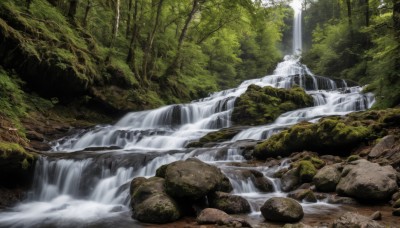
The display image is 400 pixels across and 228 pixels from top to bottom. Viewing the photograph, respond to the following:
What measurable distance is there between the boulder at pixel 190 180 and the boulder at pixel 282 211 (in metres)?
1.10

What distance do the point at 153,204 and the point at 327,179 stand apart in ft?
12.3

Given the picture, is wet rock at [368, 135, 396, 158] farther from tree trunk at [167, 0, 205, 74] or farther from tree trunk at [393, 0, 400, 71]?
tree trunk at [167, 0, 205, 74]

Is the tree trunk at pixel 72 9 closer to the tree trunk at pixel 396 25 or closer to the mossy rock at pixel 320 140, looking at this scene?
the mossy rock at pixel 320 140

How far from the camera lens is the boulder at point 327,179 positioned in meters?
7.16

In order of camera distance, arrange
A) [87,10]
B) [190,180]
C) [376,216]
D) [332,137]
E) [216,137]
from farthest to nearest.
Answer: [87,10] < [216,137] < [332,137] < [190,180] < [376,216]

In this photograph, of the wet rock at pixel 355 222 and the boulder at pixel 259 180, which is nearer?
the wet rock at pixel 355 222

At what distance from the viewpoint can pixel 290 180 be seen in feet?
25.6

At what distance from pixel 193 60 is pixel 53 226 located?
1838 cm

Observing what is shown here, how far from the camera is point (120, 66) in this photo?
1839cm

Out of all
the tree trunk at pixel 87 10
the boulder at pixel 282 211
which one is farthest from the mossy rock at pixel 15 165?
the tree trunk at pixel 87 10

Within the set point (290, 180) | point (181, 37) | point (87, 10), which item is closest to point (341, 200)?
point (290, 180)

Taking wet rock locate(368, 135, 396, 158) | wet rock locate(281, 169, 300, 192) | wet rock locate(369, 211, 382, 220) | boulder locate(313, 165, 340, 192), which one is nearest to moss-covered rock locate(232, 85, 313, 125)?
wet rock locate(368, 135, 396, 158)

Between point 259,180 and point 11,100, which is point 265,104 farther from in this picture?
point 11,100

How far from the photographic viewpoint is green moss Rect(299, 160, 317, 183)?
774 centimetres
